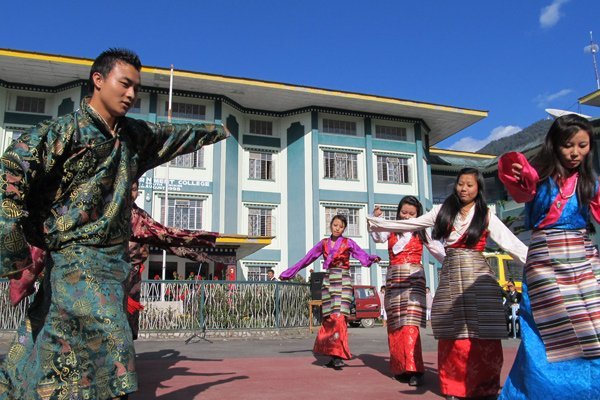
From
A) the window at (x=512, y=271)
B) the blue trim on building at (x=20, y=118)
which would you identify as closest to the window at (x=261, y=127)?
the blue trim on building at (x=20, y=118)

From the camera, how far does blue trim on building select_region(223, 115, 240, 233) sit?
25.2 m

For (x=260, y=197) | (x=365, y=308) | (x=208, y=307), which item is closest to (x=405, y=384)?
(x=208, y=307)

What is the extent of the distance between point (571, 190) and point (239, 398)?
9.51 ft

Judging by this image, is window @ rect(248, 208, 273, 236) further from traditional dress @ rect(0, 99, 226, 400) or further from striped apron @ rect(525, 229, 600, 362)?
traditional dress @ rect(0, 99, 226, 400)

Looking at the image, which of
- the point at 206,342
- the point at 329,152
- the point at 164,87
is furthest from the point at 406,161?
the point at 206,342

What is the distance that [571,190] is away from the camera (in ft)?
10.4

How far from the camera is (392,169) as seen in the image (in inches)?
1112

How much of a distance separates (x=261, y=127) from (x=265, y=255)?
6650 mm

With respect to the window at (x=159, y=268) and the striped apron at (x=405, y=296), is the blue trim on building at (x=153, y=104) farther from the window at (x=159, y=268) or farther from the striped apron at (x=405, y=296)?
the striped apron at (x=405, y=296)

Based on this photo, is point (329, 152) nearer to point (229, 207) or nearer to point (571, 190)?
point (229, 207)

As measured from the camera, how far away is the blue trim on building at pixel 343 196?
2669 centimetres

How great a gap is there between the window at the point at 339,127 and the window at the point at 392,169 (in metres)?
2.05

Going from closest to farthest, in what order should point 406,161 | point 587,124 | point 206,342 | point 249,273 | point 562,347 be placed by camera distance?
point 562,347 < point 587,124 < point 206,342 < point 249,273 < point 406,161

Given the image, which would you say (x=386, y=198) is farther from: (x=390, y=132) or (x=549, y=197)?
(x=549, y=197)
